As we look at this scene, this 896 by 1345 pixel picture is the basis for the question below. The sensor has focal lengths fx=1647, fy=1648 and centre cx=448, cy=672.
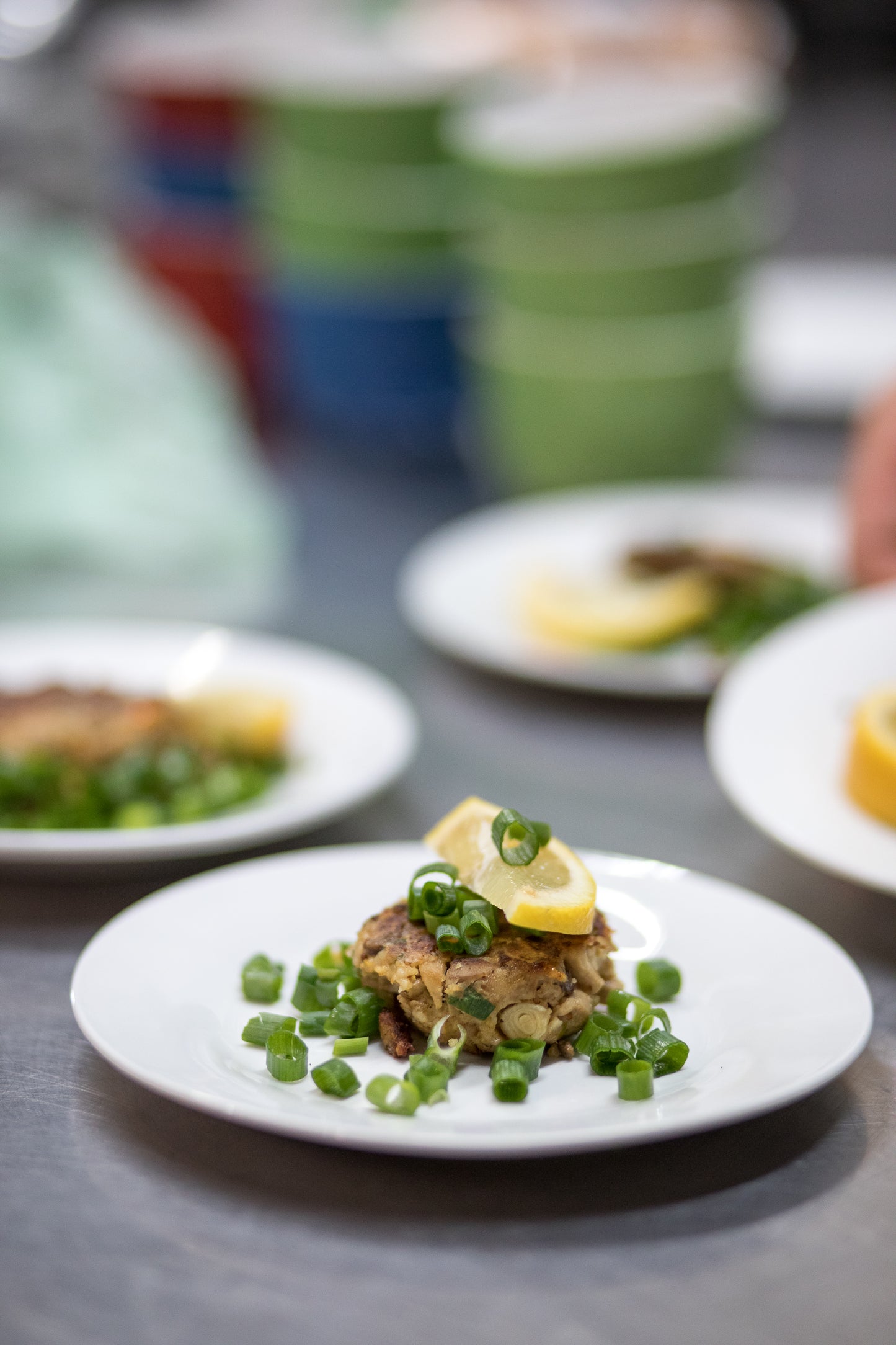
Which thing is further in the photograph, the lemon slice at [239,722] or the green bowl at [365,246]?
the green bowl at [365,246]

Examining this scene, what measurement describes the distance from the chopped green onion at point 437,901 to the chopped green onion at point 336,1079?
0.11 meters

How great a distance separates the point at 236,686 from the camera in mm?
1498

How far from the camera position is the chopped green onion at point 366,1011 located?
0.95m

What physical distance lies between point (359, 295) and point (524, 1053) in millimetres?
1681

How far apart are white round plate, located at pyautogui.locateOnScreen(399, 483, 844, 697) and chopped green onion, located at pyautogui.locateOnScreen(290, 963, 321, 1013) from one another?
65cm

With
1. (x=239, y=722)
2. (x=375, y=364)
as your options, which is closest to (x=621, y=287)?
(x=375, y=364)

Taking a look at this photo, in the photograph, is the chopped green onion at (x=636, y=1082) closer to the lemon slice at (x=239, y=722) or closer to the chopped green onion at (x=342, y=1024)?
the chopped green onion at (x=342, y=1024)

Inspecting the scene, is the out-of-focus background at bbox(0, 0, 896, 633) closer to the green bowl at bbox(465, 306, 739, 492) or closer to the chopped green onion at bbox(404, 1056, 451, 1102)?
the green bowl at bbox(465, 306, 739, 492)

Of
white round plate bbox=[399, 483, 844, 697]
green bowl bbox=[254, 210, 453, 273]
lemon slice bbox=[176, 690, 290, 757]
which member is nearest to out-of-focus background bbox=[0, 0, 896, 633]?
green bowl bbox=[254, 210, 453, 273]

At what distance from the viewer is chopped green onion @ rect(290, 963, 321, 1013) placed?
0.98m

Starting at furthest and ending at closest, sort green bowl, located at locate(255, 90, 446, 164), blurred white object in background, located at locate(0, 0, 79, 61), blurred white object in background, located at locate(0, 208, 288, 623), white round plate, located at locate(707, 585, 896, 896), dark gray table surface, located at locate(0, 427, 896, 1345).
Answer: blurred white object in background, located at locate(0, 0, 79, 61), green bowl, located at locate(255, 90, 446, 164), blurred white object in background, located at locate(0, 208, 288, 623), white round plate, located at locate(707, 585, 896, 896), dark gray table surface, located at locate(0, 427, 896, 1345)

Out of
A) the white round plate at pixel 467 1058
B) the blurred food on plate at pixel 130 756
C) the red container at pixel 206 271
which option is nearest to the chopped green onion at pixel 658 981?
the white round plate at pixel 467 1058

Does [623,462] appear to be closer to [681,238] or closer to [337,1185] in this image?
Answer: [681,238]

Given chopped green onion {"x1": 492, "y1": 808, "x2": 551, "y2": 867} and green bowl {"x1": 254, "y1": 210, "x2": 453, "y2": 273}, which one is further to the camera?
green bowl {"x1": 254, "y1": 210, "x2": 453, "y2": 273}
